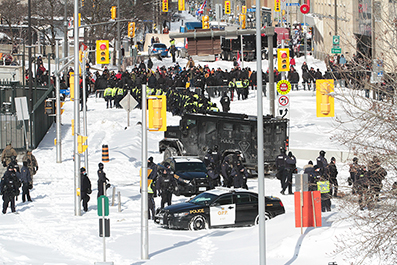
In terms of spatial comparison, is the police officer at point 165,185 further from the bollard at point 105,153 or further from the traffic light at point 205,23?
the traffic light at point 205,23

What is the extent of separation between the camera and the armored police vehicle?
90.6ft

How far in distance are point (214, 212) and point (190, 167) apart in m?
5.84

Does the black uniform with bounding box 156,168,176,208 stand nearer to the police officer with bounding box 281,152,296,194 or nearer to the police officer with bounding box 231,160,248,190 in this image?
the police officer with bounding box 231,160,248,190

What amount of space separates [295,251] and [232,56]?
158ft

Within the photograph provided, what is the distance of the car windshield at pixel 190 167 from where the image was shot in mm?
25719

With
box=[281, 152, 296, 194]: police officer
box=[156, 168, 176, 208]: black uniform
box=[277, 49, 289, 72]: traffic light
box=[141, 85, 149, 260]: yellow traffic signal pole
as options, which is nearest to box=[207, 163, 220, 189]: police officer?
box=[281, 152, 296, 194]: police officer

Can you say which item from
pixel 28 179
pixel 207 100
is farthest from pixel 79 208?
pixel 207 100

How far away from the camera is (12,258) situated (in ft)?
53.1

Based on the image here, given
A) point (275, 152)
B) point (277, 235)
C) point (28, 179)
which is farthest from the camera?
point (275, 152)

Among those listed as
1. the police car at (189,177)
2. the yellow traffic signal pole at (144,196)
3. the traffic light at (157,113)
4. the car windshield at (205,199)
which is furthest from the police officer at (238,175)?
the traffic light at (157,113)

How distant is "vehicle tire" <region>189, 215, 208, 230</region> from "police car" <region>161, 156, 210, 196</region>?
4.57m

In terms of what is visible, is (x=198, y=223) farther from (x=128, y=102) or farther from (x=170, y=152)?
(x=128, y=102)

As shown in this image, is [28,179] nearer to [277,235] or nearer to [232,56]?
[277,235]

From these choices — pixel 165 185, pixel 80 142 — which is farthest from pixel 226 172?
pixel 80 142
